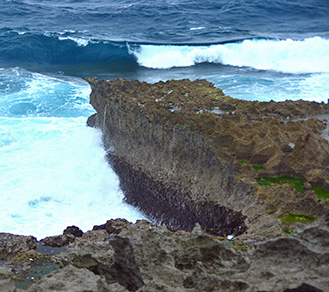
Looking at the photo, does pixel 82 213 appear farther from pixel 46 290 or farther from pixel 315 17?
pixel 315 17

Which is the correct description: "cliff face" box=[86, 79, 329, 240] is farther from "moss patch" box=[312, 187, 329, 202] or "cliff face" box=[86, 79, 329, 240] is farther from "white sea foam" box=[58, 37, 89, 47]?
"white sea foam" box=[58, 37, 89, 47]

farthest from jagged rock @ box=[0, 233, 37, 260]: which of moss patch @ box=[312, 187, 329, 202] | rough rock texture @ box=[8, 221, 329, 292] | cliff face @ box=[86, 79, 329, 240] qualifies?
moss patch @ box=[312, 187, 329, 202]

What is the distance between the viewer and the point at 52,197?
2541 cm

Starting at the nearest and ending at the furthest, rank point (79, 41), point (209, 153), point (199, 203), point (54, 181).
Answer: point (199, 203) → point (209, 153) → point (54, 181) → point (79, 41)

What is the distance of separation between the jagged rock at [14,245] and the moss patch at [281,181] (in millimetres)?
9179

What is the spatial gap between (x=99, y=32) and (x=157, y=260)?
48008 millimetres

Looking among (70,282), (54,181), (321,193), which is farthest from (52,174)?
(70,282)

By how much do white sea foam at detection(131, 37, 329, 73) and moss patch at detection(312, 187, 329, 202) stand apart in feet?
106

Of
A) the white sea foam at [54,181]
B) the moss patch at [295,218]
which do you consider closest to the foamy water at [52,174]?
the white sea foam at [54,181]

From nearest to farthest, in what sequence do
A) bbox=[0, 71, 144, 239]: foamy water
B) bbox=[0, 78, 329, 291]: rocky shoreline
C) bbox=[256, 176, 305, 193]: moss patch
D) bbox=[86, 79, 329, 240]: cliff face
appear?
bbox=[0, 78, 329, 291]: rocky shoreline → bbox=[86, 79, 329, 240]: cliff face → bbox=[256, 176, 305, 193]: moss patch → bbox=[0, 71, 144, 239]: foamy water

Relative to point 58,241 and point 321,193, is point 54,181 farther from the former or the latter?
point 321,193

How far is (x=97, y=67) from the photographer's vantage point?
51.7 m

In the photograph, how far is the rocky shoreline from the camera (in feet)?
38.6

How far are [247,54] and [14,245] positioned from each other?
40784 mm
